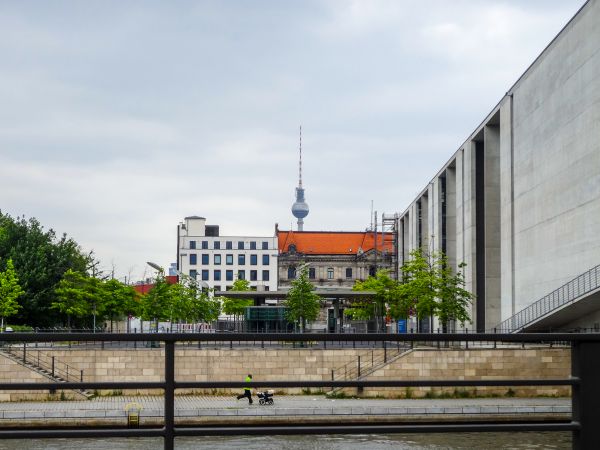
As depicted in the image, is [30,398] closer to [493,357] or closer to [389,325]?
[493,357]

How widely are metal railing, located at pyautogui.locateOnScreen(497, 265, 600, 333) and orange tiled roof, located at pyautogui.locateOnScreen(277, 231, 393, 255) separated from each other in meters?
98.5

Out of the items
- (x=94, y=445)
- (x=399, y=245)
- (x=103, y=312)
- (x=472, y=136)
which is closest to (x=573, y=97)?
(x=472, y=136)

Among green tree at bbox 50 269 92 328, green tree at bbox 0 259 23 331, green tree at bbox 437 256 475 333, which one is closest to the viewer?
green tree at bbox 437 256 475 333

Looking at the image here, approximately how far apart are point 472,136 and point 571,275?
2423 cm

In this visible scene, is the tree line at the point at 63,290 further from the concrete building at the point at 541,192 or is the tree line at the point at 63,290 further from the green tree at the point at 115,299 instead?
the concrete building at the point at 541,192

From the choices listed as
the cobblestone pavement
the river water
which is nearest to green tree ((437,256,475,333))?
the river water

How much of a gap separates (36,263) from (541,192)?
149 feet

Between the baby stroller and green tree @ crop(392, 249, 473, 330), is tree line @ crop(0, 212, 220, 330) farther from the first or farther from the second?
the baby stroller

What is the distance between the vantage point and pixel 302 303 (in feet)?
232

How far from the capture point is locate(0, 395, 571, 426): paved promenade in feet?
18.8

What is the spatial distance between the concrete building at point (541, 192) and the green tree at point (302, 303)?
41.9ft

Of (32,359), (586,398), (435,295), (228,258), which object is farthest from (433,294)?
(228,258)

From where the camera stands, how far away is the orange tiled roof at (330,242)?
503ft

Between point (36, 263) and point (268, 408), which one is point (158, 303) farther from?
point (268, 408)
